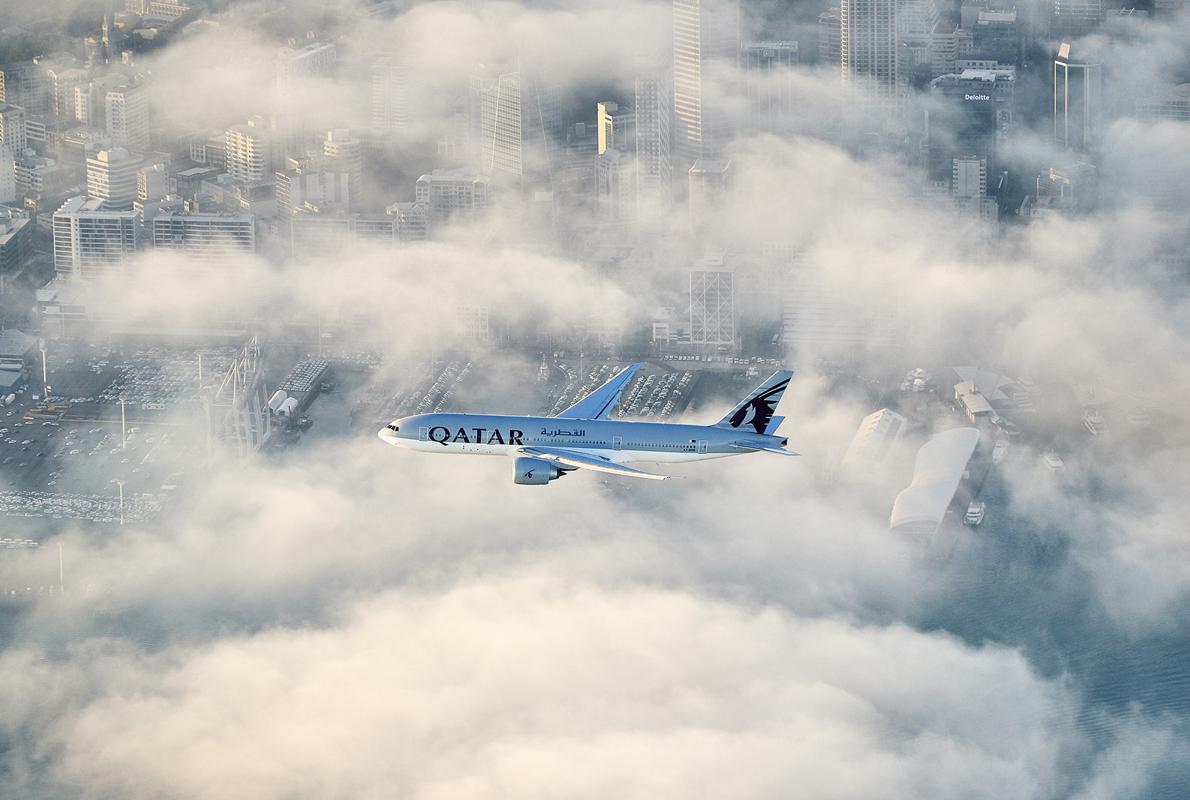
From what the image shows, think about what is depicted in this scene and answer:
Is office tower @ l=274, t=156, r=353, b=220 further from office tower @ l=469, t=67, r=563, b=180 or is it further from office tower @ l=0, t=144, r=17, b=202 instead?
office tower @ l=0, t=144, r=17, b=202

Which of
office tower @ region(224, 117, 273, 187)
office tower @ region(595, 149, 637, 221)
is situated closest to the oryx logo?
office tower @ region(595, 149, 637, 221)

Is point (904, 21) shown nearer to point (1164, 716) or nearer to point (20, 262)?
point (20, 262)

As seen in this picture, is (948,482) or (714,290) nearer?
(948,482)

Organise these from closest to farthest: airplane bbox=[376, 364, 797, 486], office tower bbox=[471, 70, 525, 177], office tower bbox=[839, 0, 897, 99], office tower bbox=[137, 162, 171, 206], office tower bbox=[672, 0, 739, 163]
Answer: airplane bbox=[376, 364, 797, 486] < office tower bbox=[137, 162, 171, 206] < office tower bbox=[471, 70, 525, 177] < office tower bbox=[672, 0, 739, 163] < office tower bbox=[839, 0, 897, 99]

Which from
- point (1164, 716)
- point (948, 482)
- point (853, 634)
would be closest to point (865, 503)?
point (948, 482)

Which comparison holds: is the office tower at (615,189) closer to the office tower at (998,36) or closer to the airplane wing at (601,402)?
the office tower at (998,36)

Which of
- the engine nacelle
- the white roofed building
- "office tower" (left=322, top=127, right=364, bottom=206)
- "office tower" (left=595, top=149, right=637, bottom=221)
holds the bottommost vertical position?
the white roofed building

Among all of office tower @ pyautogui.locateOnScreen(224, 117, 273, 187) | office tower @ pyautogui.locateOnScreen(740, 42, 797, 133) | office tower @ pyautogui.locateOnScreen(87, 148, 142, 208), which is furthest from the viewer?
office tower @ pyautogui.locateOnScreen(740, 42, 797, 133)
